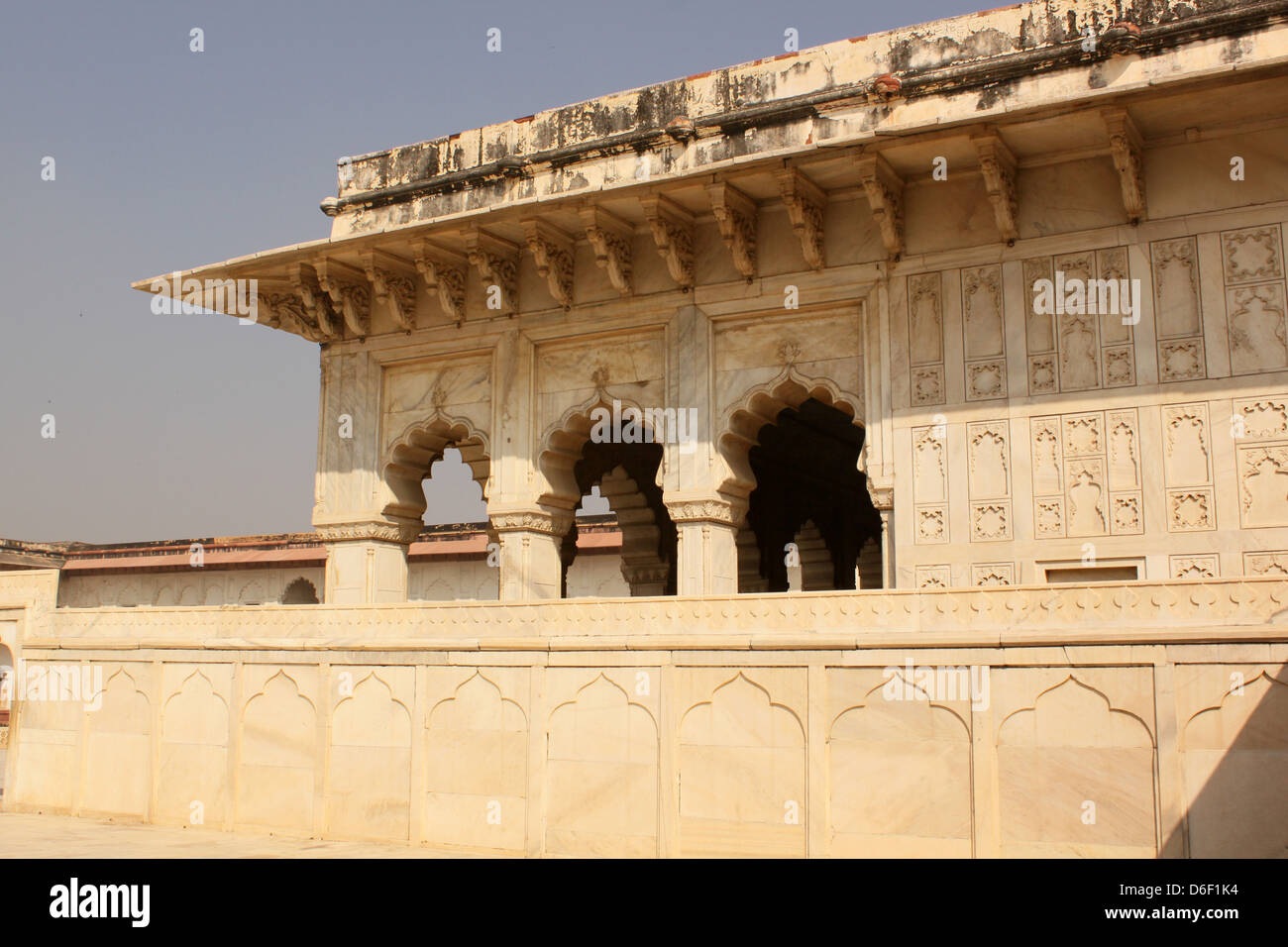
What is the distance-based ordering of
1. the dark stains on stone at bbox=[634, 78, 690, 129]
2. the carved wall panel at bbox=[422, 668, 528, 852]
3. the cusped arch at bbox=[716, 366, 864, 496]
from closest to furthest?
1. the carved wall panel at bbox=[422, 668, 528, 852]
2. the cusped arch at bbox=[716, 366, 864, 496]
3. the dark stains on stone at bbox=[634, 78, 690, 129]

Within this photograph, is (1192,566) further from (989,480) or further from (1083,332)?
(1083,332)

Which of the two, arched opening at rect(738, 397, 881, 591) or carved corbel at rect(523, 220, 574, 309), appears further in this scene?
arched opening at rect(738, 397, 881, 591)

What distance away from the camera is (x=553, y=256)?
35.2 ft

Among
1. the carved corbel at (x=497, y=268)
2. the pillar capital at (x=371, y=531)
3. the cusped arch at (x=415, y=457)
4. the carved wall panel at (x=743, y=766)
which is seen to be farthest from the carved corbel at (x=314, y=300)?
the carved wall panel at (x=743, y=766)

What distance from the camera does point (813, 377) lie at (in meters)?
9.93

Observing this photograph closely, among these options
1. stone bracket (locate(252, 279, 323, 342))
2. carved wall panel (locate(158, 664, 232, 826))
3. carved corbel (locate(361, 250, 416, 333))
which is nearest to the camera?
carved wall panel (locate(158, 664, 232, 826))

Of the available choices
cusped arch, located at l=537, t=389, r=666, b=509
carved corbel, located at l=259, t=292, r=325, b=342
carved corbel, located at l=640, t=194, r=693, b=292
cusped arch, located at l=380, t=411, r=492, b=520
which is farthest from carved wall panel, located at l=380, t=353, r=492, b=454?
carved corbel, located at l=640, t=194, r=693, b=292

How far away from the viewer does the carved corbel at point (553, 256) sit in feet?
34.3

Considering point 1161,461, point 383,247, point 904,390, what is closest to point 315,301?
point 383,247

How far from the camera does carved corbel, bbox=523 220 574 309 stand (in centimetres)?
1045

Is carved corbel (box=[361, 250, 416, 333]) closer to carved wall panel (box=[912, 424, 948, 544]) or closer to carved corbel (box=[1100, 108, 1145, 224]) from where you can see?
carved wall panel (box=[912, 424, 948, 544])

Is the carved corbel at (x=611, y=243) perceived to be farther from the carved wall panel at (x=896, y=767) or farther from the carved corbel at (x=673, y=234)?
the carved wall panel at (x=896, y=767)

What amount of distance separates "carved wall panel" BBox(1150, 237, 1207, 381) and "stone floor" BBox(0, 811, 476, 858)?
566cm

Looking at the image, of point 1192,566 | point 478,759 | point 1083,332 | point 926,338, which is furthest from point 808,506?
point 478,759
